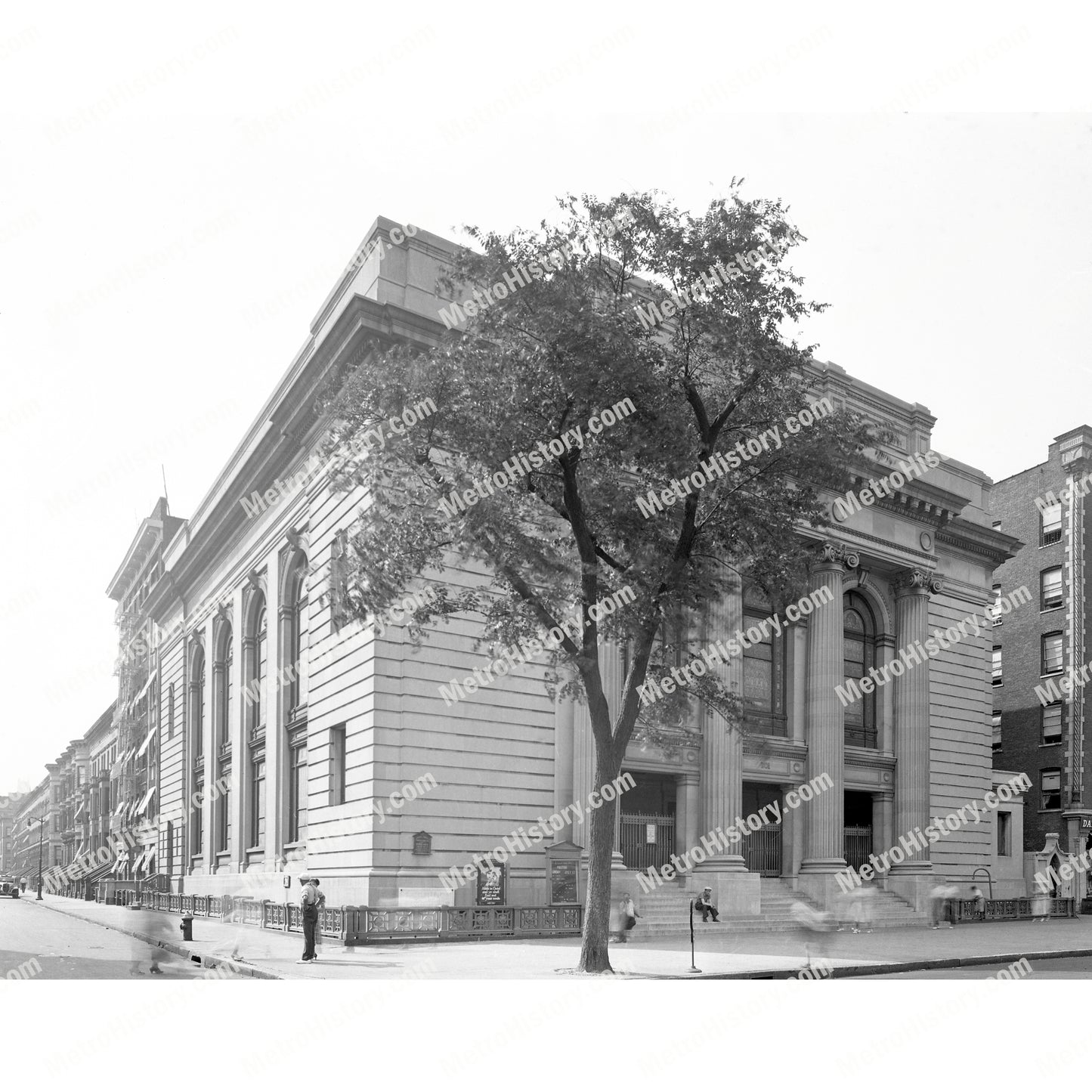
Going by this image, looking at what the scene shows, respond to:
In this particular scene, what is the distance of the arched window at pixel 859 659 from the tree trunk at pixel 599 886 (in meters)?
23.2

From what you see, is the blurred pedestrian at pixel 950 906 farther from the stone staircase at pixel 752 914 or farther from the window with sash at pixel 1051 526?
the window with sash at pixel 1051 526

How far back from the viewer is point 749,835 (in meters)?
37.1

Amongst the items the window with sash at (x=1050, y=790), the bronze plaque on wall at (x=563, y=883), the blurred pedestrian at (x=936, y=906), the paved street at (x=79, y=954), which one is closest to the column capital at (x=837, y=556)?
the blurred pedestrian at (x=936, y=906)

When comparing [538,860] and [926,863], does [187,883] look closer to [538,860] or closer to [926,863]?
[538,860]

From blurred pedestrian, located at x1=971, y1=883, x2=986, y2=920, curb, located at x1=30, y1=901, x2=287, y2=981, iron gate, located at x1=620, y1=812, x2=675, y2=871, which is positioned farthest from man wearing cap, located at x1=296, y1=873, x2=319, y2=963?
blurred pedestrian, located at x1=971, y1=883, x2=986, y2=920

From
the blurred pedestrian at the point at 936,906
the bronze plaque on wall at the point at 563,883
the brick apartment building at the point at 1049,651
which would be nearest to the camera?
the bronze plaque on wall at the point at 563,883

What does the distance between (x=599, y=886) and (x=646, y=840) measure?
15.1 metres

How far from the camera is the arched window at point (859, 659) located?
4106 cm

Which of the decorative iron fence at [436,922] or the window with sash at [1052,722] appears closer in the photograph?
the decorative iron fence at [436,922]

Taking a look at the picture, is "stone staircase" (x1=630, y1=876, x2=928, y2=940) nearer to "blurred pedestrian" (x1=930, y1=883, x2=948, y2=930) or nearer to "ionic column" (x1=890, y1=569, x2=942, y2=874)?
"blurred pedestrian" (x1=930, y1=883, x2=948, y2=930)

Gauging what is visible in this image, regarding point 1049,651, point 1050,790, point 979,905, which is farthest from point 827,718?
point 1050,790

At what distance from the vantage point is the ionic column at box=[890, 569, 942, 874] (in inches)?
1604

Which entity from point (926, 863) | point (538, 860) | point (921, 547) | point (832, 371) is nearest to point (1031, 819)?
point (926, 863)

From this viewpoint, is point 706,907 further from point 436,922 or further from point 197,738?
point 197,738
